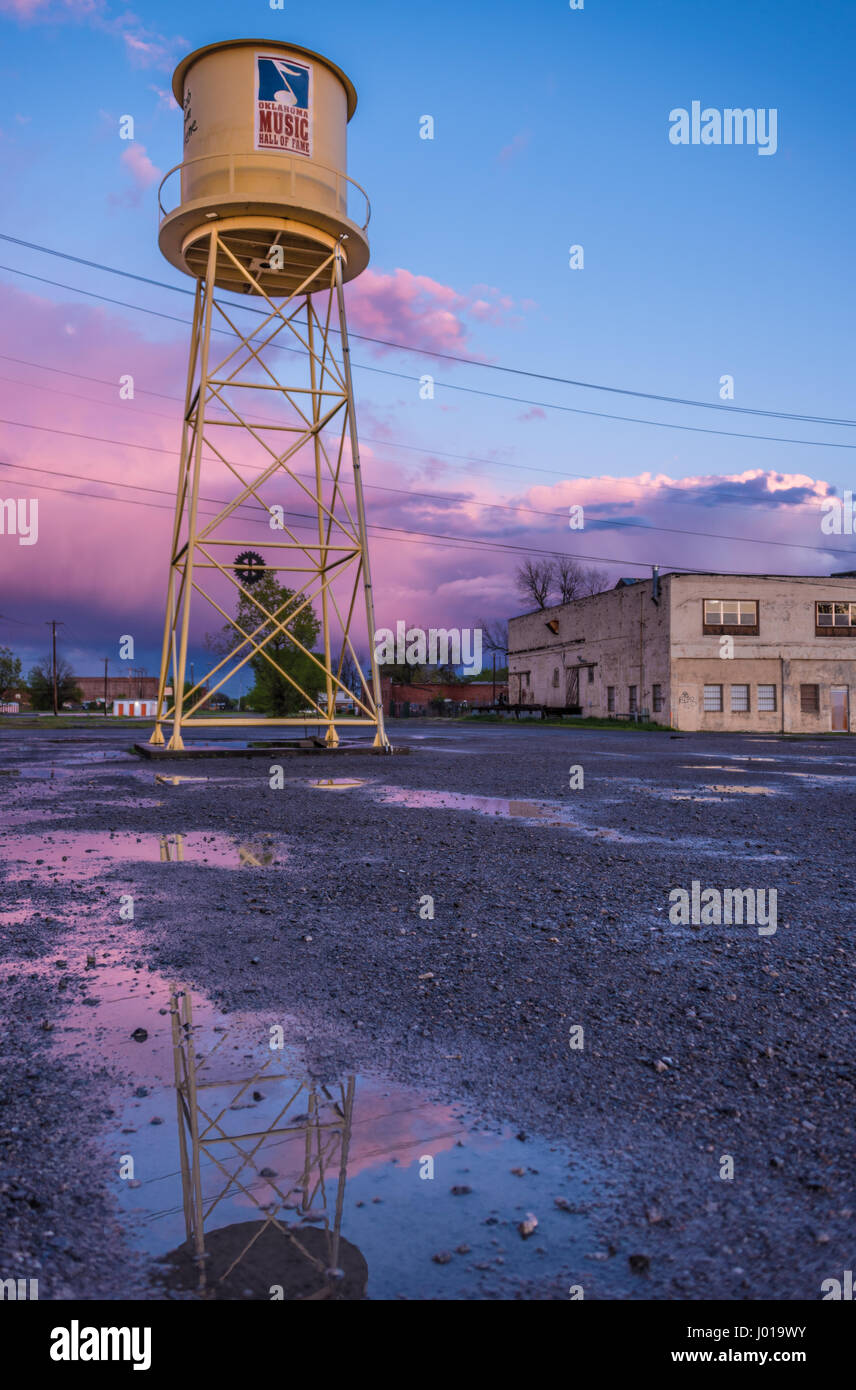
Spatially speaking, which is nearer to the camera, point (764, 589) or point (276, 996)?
point (276, 996)

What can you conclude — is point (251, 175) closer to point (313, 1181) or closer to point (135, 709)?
point (313, 1181)

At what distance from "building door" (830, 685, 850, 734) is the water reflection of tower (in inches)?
1725

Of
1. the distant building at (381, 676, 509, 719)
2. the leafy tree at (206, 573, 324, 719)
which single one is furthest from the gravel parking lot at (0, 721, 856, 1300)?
the distant building at (381, 676, 509, 719)

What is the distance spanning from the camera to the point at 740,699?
4078cm

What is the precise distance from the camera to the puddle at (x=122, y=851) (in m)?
5.85

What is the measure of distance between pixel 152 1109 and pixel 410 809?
6416mm

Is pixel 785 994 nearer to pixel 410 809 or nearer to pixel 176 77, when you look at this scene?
pixel 410 809

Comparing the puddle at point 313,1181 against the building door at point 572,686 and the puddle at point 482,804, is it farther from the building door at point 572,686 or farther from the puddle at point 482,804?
the building door at point 572,686

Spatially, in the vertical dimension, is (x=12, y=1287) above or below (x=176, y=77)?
below

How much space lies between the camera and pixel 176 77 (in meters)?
15.8

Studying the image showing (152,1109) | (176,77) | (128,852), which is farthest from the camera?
(176,77)

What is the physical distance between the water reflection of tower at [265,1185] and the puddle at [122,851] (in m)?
3.27

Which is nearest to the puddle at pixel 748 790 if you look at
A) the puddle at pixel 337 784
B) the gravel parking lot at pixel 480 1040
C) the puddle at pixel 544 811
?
the puddle at pixel 544 811

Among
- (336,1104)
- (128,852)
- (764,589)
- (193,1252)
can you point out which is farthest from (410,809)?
(764,589)
